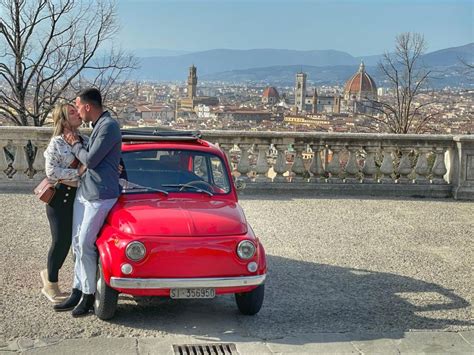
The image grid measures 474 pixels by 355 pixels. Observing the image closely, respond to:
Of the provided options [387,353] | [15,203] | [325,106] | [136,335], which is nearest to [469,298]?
[387,353]

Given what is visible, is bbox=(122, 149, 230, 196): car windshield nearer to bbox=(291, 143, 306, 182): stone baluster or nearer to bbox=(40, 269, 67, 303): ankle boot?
bbox=(40, 269, 67, 303): ankle boot

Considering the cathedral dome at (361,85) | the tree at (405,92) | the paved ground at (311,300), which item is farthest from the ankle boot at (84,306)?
the cathedral dome at (361,85)

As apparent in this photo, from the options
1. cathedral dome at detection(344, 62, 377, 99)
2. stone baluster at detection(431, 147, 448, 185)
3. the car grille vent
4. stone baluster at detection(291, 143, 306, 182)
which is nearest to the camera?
the car grille vent

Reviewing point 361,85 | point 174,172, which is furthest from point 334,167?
point 361,85

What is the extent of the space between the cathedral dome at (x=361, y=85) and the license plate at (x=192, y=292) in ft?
105

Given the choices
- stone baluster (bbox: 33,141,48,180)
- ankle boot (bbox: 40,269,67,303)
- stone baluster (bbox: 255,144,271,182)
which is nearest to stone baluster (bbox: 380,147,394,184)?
stone baluster (bbox: 255,144,271,182)

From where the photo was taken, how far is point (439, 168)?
42.4ft

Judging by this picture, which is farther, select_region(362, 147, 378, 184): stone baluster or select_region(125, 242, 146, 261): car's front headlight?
select_region(362, 147, 378, 184): stone baluster

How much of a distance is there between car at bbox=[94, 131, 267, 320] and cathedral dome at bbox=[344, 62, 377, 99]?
31.2 metres

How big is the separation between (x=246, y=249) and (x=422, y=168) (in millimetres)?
7944

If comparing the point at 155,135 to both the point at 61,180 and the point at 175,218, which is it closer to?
the point at 61,180

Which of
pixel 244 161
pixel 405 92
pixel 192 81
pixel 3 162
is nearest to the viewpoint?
pixel 3 162

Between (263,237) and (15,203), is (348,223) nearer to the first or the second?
(263,237)

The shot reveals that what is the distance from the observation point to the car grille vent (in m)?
5.30
